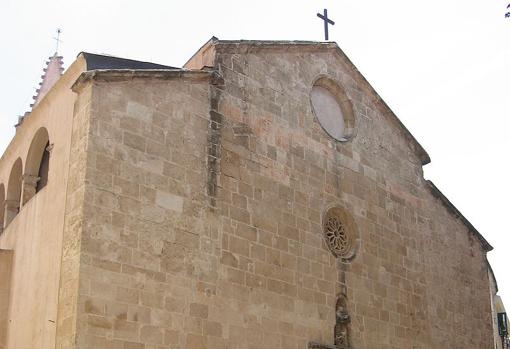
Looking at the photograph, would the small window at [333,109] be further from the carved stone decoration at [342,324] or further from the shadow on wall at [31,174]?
the shadow on wall at [31,174]

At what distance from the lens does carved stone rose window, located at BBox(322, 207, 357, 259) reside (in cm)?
1259

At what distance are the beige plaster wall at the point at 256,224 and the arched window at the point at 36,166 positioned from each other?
271 centimetres

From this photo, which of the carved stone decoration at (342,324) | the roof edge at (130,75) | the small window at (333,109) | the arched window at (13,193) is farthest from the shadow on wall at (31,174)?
the carved stone decoration at (342,324)

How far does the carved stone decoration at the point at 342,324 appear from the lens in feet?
39.2

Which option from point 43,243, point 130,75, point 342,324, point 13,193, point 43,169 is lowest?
point 342,324

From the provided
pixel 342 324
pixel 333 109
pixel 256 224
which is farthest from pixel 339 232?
pixel 333 109

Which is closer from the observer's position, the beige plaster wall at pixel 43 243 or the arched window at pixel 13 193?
the beige plaster wall at pixel 43 243

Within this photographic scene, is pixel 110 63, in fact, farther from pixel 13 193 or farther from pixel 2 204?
pixel 2 204

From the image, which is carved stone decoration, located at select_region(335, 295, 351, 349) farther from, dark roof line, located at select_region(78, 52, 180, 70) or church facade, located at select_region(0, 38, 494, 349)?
dark roof line, located at select_region(78, 52, 180, 70)

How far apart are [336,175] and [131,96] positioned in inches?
173

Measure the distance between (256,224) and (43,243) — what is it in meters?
3.04

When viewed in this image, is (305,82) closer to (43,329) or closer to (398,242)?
(398,242)

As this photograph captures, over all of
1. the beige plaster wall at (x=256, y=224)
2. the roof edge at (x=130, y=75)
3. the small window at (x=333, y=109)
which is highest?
the small window at (x=333, y=109)

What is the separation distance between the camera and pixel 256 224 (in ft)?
36.8
